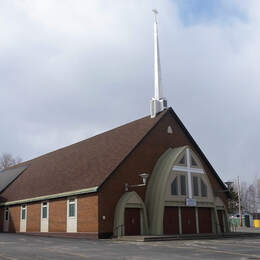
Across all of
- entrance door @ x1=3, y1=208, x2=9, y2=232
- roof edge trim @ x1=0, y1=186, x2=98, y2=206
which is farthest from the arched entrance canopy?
entrance door @ x1=3, y1=208, x2=9, y2=232

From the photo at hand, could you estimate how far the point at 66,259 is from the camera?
46.1 feet

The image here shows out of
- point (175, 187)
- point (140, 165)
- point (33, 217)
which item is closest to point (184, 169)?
point (175, 187)

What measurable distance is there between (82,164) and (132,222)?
7434 mm

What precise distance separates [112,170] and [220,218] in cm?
1232

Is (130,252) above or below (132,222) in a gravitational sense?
below

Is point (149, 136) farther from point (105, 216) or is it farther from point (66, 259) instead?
point (66, 259)

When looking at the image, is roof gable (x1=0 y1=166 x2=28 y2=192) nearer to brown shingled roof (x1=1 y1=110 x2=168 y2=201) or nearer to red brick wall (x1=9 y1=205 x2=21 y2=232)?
brown shingled roof (x1=1 y1=110 x2=168 y2=201)

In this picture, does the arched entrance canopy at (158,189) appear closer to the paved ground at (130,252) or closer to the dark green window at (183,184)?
the dark green window at (183,184)

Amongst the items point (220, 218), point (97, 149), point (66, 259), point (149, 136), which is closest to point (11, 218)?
point (97, 149)

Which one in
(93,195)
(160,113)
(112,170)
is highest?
(160,113)

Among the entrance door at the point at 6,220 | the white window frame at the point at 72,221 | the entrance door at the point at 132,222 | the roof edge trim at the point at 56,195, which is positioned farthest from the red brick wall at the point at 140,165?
the entrance door at the point at 6,220

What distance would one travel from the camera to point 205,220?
3288 cm

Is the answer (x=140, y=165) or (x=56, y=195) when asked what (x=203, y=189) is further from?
(x=56, y=195)

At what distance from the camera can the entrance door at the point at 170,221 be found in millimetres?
29547
